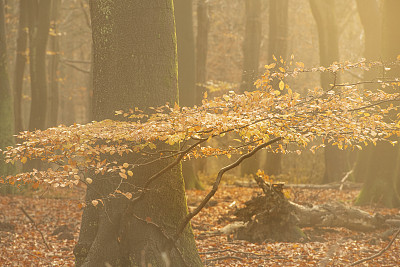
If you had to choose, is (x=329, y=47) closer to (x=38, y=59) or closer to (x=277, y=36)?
(x=277, y=36)

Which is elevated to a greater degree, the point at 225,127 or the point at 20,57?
the point at 20,57

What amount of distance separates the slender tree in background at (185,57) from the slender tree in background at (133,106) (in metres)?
7.69

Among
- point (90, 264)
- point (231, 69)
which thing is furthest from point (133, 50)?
point (231, 69)

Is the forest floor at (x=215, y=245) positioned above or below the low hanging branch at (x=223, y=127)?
below

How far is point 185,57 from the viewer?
566 inches

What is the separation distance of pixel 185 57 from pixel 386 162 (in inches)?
247

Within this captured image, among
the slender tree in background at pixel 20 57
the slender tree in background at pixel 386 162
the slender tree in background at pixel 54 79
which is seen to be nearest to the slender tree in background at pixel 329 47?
the slender tree in background at pixel 386 162

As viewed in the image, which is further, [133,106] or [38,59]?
[38,59]

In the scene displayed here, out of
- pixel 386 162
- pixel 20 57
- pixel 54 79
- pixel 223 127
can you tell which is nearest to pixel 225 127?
pixel 223 127

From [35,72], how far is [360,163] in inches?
464

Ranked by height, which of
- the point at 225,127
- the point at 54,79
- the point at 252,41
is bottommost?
the point at 225,127

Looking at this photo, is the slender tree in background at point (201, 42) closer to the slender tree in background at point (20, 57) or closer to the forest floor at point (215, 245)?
the slender tree in background at point (20, 57)

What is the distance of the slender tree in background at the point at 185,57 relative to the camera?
14199 mm

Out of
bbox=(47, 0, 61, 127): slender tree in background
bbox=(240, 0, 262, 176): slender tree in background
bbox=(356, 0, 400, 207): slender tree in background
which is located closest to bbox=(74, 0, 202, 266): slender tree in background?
bbox=(356, 0, 400, 207): slender tree in background
